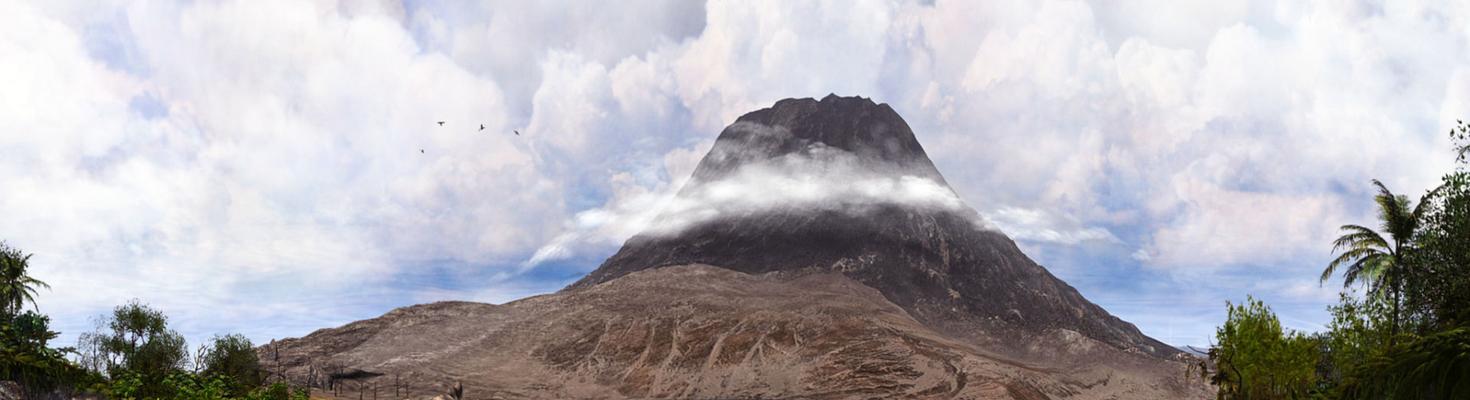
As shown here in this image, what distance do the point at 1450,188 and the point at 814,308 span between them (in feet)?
502

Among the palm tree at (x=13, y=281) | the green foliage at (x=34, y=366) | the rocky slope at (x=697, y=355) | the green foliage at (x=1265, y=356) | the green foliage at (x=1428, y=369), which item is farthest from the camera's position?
the rocky slope at (x=697, y=355)

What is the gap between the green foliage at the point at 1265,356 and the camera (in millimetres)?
42219

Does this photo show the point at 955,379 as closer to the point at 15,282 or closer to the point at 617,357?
the point at 617,357

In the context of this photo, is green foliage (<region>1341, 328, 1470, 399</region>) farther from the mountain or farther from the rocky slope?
the rocky slope

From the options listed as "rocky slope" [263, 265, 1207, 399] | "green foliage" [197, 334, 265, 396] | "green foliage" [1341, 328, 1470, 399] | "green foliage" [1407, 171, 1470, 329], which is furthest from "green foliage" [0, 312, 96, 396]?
"rocky slope" [263, 265, 1207, 399]

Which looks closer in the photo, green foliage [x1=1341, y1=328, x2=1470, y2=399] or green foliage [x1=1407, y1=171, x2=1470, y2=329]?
green foliage [x1=1341, y1=328, x2=1470, y2=399]

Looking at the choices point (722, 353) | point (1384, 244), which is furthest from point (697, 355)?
point (1384, 244)

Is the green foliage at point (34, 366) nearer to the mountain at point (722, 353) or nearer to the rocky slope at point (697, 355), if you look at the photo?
the rocky slope at point (697, 355)

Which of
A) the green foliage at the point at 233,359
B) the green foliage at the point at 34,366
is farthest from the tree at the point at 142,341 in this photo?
the green foliage at the point at 34,366

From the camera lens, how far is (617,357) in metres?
163

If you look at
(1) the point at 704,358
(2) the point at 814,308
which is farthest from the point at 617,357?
(2) the point at 814,308

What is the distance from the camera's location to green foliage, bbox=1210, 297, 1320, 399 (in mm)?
42219

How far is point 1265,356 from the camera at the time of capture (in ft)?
141

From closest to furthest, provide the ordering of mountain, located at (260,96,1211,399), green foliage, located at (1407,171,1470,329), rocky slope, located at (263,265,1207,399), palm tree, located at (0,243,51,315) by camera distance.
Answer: green foliage, located at (1407,171,1470,329) < palm tree, located at (0,243,51,315) < rocky slope, located at (263,265,1207,399) < mountain, located at (260,96,1211,399)
